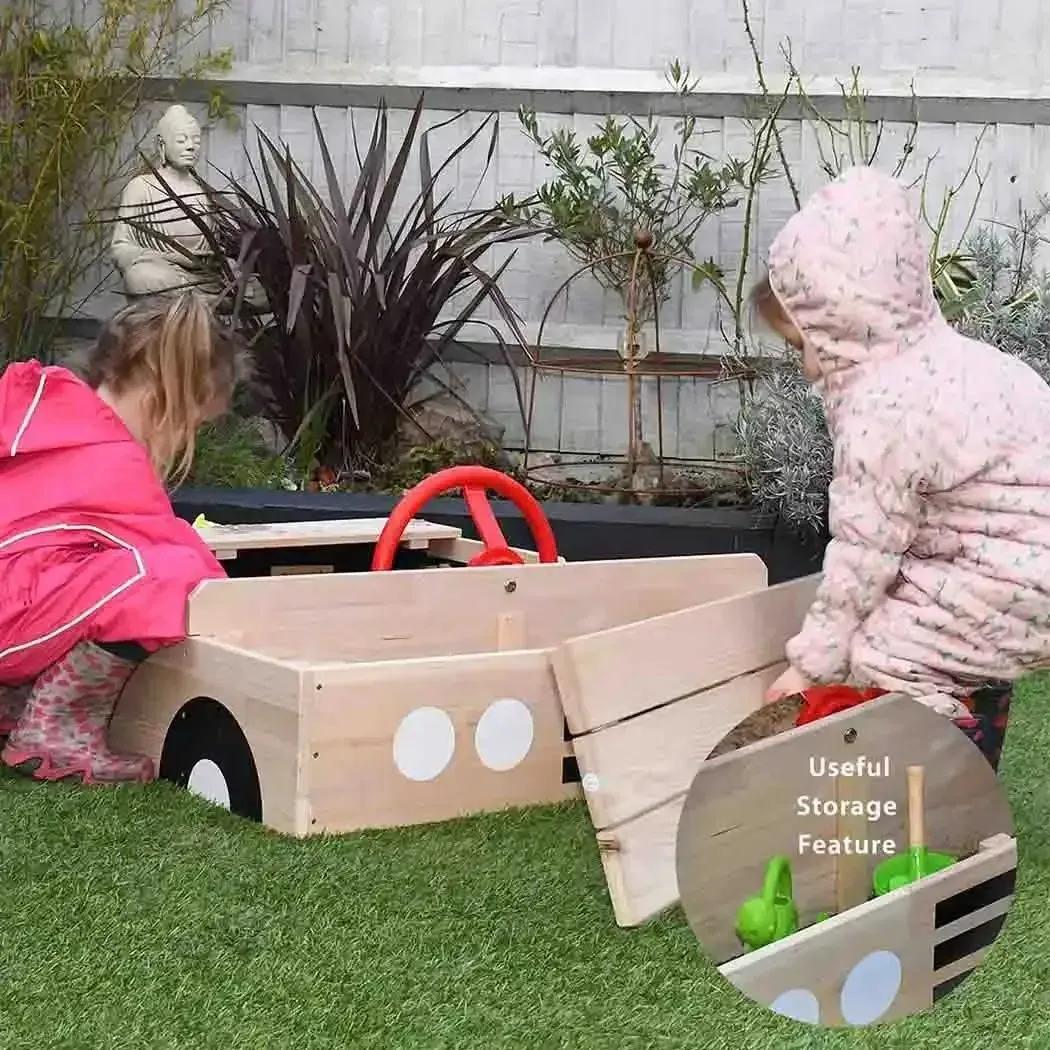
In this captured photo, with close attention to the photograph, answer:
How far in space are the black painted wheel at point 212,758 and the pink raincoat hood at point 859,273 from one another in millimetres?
1005

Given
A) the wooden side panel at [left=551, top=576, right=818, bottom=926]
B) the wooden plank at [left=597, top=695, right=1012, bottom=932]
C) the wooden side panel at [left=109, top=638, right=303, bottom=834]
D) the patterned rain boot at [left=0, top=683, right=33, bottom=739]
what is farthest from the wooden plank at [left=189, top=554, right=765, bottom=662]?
the wooden plank at [left=597, top=695, right=1012, bottom=932]

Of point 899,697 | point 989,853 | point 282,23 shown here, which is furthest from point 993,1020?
point 282,23

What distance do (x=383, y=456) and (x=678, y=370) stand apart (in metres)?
0.81

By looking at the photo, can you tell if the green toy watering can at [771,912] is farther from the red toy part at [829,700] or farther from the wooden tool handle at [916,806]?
the red toy part at [829,700]

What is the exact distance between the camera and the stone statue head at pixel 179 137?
4.55 meters

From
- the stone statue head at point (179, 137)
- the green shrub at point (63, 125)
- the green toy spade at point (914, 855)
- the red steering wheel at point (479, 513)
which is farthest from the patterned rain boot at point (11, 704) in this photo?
the stone statue head at point (179, 137)

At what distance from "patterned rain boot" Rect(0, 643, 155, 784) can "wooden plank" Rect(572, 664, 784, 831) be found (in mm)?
890

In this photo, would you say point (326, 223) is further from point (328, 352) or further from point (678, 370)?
point (678, 370)

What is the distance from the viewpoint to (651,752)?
2000 millimetres

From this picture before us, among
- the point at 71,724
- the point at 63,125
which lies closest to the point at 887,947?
the point at 71,724

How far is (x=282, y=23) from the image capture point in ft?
15.6

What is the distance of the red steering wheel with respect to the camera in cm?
270

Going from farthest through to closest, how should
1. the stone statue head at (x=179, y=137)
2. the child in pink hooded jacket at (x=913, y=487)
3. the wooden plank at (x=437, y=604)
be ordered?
the stone statue head at (x=179, y=137) → the wooden plank at (x=437, y=604) → the child in pink hooded jacket at (x=913, y=487)

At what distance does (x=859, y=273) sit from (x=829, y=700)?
55 cm
